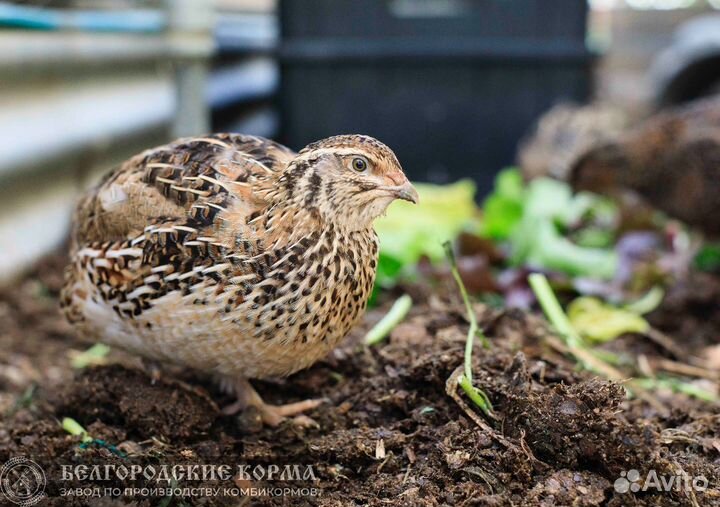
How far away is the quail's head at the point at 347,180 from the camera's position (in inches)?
99.4

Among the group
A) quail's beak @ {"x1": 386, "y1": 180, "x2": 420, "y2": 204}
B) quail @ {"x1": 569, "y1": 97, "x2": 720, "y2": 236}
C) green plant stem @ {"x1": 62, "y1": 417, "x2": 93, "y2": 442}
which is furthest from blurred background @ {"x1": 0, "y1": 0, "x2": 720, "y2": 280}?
quail's beak @ {"x1": 386, "y1": 180, "x2": 420, "y2": 204}

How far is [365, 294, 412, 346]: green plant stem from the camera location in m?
3.28

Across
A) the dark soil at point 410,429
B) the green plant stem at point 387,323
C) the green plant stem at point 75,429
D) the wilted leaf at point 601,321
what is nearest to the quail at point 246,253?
the dark soil at point 410,429

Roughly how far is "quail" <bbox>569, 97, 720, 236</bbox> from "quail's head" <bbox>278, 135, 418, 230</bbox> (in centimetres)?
311

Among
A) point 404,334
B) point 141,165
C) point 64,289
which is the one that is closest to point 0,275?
point 64,289

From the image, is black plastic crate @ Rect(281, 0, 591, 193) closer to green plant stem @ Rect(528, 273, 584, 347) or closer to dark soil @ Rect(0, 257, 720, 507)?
green plant stem @ Rect(528, 273, 584, 347)

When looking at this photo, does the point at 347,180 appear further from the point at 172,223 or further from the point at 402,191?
the point at 172,223

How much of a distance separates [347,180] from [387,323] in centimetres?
97

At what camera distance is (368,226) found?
2.72 m

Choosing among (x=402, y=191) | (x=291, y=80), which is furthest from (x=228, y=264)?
(x=291, y=80)

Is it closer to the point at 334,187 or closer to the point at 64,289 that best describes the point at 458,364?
the point at 334,187

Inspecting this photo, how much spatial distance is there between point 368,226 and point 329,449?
72 cm

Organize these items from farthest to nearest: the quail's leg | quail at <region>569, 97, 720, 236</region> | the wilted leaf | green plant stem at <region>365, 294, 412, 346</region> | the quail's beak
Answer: quail at <region>569, 97, 720, 236</region> → the wilted leaf → green plant stem at <region>365, 294, 412, 346</region> → the quail's leg → the quail's beak

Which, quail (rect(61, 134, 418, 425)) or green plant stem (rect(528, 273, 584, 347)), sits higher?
quail (rect(61, 134, 418, 425))
